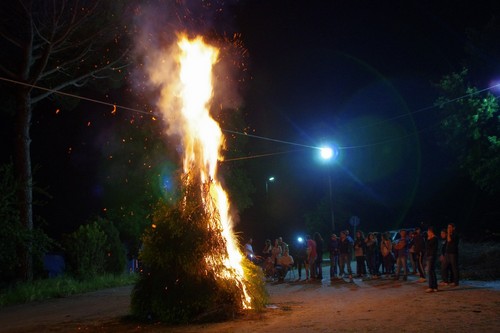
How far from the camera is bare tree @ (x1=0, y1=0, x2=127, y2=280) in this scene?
66.7 feet

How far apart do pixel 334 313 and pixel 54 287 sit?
40.4 feet

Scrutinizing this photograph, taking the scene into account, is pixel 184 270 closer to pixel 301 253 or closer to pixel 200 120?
pixel 200 120

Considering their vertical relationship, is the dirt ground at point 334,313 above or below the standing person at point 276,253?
below

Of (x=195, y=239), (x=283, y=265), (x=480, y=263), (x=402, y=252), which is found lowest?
(x=480, y=263)

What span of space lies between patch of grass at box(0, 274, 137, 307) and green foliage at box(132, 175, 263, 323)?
750cm

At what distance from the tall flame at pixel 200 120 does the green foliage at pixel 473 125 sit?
14185 millimetres

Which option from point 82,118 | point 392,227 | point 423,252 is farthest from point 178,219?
point 392,227

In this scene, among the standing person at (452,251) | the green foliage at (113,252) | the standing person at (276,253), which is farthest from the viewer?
the green foliage at (113,252)

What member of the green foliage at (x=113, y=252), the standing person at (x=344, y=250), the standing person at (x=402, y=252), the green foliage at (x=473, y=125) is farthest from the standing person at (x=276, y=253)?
the green foliage at (x=473, y=125)

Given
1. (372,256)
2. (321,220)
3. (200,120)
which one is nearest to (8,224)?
(200,120)

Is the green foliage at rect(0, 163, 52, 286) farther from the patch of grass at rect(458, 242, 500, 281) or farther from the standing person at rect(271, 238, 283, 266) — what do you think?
the patch of grass at rect(458, 242, 500, 281)

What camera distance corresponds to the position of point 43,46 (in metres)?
22.6

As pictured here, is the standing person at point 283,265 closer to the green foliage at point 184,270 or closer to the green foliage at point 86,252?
the green foliage at point 184,270

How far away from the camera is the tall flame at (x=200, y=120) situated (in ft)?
39.5
